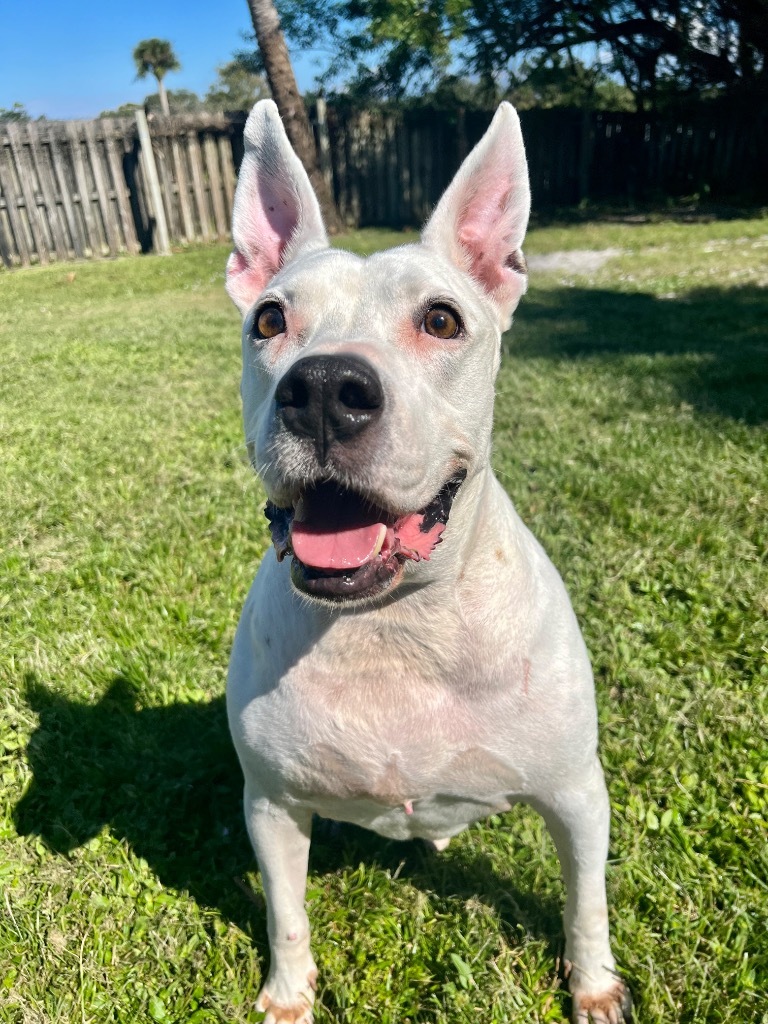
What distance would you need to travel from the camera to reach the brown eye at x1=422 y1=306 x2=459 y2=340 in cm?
205

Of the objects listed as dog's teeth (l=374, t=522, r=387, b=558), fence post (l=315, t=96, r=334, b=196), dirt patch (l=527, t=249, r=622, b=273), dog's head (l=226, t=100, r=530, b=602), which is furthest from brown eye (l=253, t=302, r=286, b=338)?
fence post (l=315, t=96, r=334, b=196)

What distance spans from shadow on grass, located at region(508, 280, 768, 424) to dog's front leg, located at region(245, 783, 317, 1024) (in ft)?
15.1

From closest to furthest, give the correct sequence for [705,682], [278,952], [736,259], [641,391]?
[278,952]
[705,682]
[641,391]
[736,259]

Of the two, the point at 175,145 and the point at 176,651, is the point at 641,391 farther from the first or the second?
the point at 175,145

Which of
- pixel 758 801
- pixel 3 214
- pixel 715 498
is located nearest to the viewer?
pixel 758 801

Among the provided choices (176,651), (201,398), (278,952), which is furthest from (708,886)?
(201,398)

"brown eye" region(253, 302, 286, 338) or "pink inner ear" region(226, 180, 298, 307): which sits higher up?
"pink inner ear" region(226, 180, 298, 307)

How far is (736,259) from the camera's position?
38.2 ft

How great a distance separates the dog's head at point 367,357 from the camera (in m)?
1.74

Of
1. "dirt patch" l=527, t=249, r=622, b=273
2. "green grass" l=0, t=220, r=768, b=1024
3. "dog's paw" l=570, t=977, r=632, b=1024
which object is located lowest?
"dirt patch" l=527, t=249, r=622, b=273

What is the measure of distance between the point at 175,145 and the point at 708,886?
1524 cm

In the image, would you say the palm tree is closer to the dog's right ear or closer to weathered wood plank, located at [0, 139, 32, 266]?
weathered wood plank, located at [0, 139, 32, 266]

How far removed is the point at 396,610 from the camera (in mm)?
2014

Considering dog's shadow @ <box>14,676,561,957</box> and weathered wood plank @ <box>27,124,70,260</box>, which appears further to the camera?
weathered wood plank @ <box>27,124,70,260</box>
